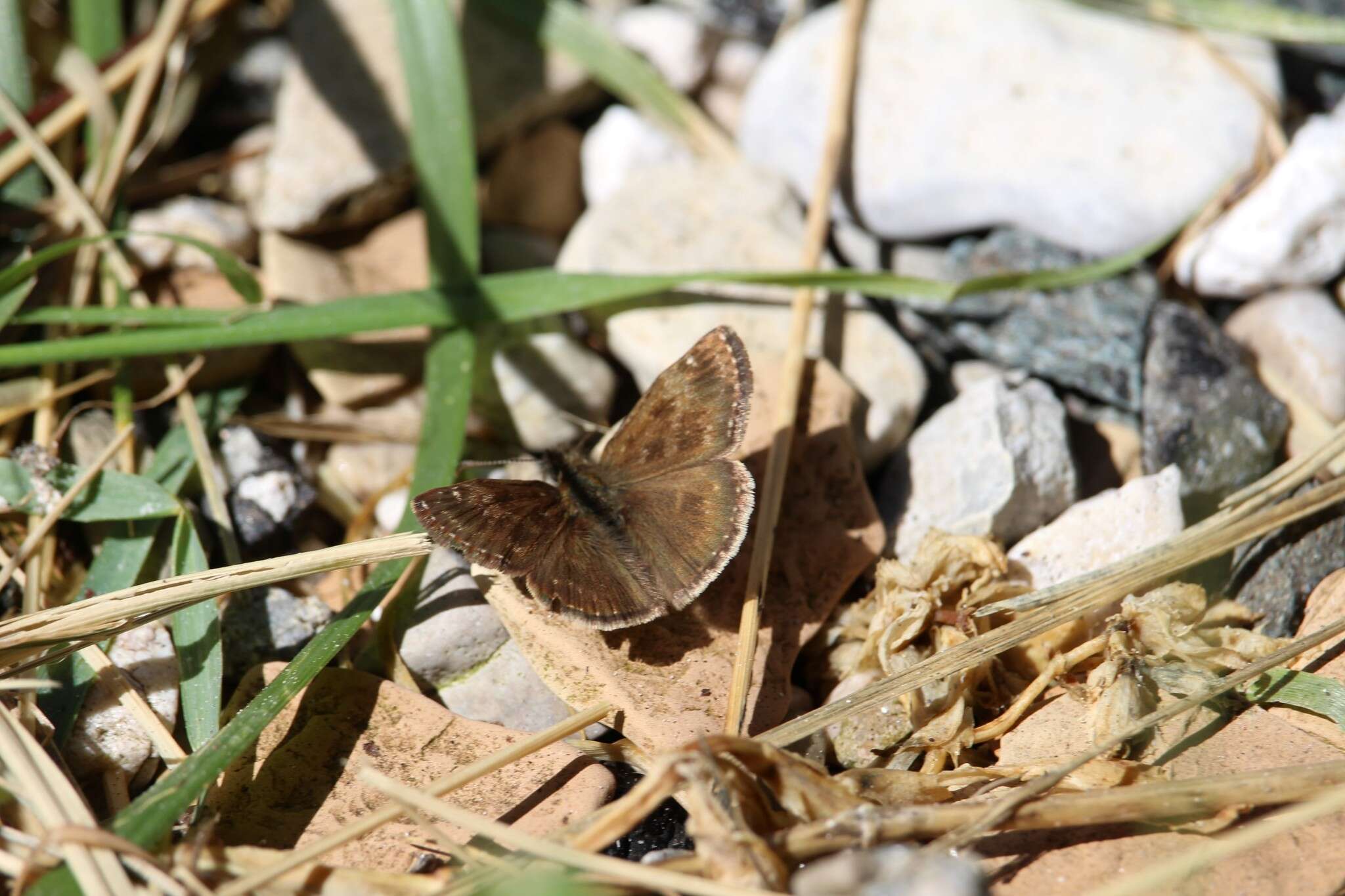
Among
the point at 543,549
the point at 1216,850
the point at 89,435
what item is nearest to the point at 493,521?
the point at 543,549

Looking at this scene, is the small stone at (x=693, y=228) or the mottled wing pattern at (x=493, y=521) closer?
the mottled wing pattern at (x=493, y=521)

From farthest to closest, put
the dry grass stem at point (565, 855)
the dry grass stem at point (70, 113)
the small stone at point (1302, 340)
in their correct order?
the dry grass stem at point (70, 113)
the small stone at point (1302, 340)
the dry grass stem at point (565, 855)

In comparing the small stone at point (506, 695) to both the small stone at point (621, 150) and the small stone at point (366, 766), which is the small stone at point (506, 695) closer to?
the small stone at point (366, 766)

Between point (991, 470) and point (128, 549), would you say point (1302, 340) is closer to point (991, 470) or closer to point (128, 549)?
point (991, 470)

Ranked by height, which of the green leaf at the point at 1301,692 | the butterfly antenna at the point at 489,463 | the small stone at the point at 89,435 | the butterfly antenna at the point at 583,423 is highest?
the small stone at the point at 89,435

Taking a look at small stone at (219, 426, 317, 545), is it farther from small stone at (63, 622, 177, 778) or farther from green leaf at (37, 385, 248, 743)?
small stone at (63, 622, 177, 778)

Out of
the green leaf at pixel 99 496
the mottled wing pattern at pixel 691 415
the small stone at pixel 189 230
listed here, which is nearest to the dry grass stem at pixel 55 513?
the green leaf at pixel 99 496

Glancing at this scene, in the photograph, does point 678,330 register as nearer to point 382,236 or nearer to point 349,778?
point 382,236

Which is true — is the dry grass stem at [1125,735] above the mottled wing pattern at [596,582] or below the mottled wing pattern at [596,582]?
below
